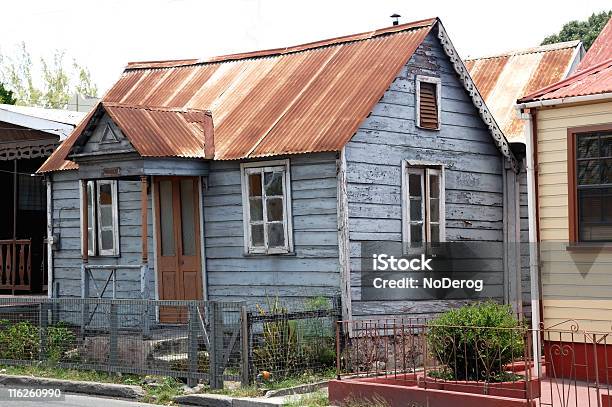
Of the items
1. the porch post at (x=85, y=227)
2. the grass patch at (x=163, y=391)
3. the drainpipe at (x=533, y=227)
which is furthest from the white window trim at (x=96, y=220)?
the drainpipe at (x=533, y=227)

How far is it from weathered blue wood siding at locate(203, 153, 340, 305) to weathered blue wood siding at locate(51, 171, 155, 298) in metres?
1.41

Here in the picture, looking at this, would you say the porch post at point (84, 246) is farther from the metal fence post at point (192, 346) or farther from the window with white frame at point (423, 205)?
the window with white frame at point (423, 205)

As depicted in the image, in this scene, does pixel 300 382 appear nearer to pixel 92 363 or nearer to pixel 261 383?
pixel 261 383

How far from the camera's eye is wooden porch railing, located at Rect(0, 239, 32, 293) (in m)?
22.2

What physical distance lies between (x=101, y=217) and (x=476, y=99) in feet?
24.2

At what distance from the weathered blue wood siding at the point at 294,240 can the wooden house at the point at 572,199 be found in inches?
137

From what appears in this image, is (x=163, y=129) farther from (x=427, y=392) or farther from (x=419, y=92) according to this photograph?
(x=427, y=392)

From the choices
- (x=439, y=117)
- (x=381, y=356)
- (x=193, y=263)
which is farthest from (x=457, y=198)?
(x=193, y=263)

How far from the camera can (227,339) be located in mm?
14648

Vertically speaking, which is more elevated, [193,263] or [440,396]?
[193,263]

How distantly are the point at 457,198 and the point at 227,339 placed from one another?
583 centimetres

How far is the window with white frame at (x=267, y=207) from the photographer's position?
1731 cm
